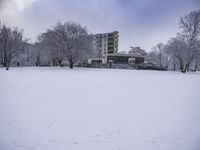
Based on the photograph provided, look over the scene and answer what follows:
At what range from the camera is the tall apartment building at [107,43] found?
86125 millimetres

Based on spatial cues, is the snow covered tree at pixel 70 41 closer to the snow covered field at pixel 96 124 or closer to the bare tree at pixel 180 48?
the bare tree at pixel 180 48

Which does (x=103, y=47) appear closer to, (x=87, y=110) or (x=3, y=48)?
(x=3, y=48)

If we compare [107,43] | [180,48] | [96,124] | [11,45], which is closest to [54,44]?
[11,45]

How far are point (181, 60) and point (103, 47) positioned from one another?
2335 inches

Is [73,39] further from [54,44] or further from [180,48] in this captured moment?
[180,48]

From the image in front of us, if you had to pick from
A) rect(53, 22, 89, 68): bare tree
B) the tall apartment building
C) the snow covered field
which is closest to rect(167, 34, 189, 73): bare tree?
rect(53, 22, 89, 68): bare tree

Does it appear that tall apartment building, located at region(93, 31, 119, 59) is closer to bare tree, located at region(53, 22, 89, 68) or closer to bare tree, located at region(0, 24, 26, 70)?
bare tree, located at region(53, 22, 89, 68)

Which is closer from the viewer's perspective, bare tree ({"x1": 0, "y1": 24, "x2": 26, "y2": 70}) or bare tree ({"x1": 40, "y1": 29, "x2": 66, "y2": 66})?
bare tree ({"x1": 0, "y1": 24, "x2": 26, "y2": 70})

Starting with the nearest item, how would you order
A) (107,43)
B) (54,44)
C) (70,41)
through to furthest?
(70,41)
(54,44)
(107,43)

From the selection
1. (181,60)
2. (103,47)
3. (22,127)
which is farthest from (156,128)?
(103,47)

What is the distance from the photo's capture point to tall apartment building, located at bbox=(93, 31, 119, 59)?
283 ft

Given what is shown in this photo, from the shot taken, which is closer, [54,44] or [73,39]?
[73,39]

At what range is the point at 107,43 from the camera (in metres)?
88.9

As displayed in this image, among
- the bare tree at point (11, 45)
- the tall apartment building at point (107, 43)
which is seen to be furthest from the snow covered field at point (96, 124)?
the tall apartment building at point (107, 43)
